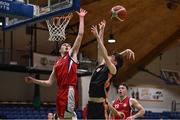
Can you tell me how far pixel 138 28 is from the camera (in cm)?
1948

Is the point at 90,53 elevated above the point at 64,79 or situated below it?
above

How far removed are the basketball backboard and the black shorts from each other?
7.05 ft

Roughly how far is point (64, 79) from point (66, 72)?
0.11 metres

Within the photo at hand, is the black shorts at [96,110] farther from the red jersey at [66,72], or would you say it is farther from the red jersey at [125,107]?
the red jersey at [125,107]

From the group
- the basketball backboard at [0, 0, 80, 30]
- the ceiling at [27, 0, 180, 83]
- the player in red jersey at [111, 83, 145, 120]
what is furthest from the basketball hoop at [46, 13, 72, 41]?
the ceiling at [27, 0, 180, 83]

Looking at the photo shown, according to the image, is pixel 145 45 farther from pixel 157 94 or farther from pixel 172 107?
pixel 172 107

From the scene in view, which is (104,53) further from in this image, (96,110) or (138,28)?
(138,28)

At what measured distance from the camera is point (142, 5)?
57.6ft

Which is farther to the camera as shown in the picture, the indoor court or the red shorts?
the indoor court

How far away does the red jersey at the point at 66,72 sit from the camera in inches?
225

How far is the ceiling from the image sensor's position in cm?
1733

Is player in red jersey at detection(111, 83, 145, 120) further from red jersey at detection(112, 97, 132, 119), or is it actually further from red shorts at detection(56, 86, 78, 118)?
red shorts at detection(56, 86, 78, 118)

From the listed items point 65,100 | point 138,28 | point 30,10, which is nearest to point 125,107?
point 65,100

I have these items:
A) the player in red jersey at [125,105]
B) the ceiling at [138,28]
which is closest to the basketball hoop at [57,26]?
the player in red jersey at [125,105]
